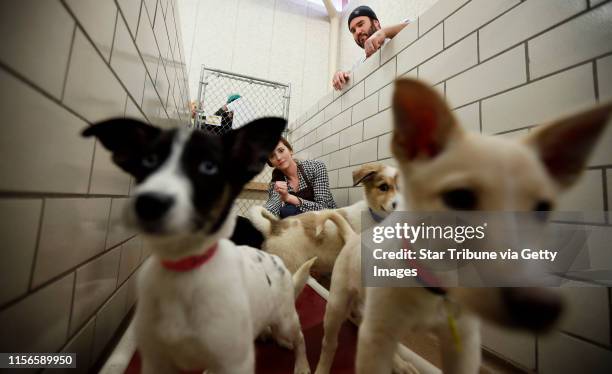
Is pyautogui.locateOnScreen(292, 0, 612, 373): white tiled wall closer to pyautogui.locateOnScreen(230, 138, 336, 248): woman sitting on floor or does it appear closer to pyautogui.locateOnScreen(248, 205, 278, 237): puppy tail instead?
pyautogui.locateOnScreen(230, 138, 336, 248): woman sitting on floor

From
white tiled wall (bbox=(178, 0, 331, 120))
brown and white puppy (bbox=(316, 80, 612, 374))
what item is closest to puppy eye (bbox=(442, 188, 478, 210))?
brown and white puppy (bbox=(316, 80, 612, 374))

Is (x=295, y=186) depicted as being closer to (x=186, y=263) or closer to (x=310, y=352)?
(x=310, y=352)

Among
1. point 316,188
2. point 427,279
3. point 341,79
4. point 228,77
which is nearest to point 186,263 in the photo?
point 427,279

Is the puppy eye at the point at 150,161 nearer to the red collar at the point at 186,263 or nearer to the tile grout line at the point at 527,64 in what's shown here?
the red collar at the point at 186,263

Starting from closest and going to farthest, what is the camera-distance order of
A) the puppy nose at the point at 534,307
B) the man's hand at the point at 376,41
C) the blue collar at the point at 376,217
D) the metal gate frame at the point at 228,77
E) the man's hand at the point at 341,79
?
the puppy nose at the point at 534,307
the blue collar at the point at 376,217
the man's hand at the point at 376,41
the man's hand at the point at 341,79
the metal gate frame at the point at 228,77

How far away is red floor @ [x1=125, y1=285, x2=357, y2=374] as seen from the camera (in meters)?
0.85

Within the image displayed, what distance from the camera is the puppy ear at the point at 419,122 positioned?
43cm

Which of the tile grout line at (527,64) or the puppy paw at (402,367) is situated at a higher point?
the tile grout line at (527,64)

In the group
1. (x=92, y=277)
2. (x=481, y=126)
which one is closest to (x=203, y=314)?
(x=92, y=277)

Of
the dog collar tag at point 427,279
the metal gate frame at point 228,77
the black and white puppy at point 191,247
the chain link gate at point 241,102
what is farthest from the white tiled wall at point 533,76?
the metal gate frame at point 228,77

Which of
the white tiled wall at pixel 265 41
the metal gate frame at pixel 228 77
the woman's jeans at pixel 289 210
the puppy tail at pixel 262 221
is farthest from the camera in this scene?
the white tiled wall at pixel 265 41

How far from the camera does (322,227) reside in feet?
4.83

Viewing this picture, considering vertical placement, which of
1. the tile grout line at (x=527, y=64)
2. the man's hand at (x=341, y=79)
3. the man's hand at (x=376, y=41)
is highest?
the man's hand at (x=376, y=41)

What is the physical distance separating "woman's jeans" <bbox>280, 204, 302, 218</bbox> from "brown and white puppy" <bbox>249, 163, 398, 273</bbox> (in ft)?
0.87
